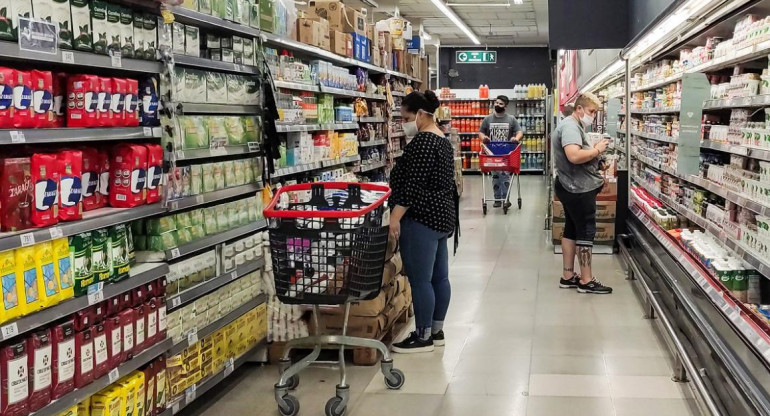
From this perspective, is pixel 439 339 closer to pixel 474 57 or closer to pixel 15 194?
pixel 15 194

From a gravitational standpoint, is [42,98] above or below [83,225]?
above

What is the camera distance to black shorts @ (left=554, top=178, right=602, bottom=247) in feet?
21.6

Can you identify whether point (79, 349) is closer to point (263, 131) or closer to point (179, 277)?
point (179, 277)

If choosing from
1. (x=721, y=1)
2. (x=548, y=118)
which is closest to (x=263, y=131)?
(x=721, y=1)

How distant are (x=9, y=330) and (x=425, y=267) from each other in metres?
2.75

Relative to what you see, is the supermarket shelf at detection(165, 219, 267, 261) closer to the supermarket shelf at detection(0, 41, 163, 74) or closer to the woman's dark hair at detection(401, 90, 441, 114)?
the supermarket shelf at detection(0, 41, 163, 74)

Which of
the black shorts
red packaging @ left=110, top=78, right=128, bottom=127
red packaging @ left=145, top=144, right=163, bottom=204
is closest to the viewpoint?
red packaging @ left=110, top=78, right=128, bottom=127

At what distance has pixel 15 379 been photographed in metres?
2.63

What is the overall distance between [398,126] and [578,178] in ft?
12.3

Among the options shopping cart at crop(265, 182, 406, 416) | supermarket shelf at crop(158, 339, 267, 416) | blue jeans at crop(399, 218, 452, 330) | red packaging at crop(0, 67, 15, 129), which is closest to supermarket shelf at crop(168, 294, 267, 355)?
supermarket shelf at crop(158, 339, 267, 416)

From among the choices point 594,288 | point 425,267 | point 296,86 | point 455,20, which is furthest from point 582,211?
point 455,20

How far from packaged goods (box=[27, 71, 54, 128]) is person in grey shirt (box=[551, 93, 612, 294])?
4.54 metres

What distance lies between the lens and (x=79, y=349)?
2.96 m

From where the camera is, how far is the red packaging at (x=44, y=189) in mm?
2742
